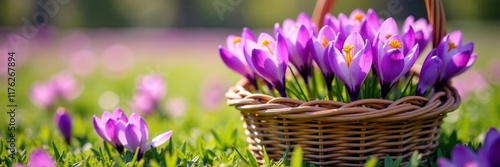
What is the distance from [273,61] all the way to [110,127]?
540 millimetres

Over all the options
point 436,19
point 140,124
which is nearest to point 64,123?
point 140,124

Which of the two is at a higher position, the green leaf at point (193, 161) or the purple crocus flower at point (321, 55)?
the purple crocus flower at point (321, 55)

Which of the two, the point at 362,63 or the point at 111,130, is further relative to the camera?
the point at 111,130

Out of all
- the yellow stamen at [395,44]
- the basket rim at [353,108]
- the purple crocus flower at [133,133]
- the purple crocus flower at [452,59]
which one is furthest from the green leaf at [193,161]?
the purple crocus flower at [452,59]

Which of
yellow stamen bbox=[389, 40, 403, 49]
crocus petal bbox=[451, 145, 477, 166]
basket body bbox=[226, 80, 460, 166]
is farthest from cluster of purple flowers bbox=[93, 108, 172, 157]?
crocus petal bbox=[451, 145, 477, 166]

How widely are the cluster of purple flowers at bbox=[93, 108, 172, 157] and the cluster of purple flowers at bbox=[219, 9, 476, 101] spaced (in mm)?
359

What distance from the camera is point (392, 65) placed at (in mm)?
1649

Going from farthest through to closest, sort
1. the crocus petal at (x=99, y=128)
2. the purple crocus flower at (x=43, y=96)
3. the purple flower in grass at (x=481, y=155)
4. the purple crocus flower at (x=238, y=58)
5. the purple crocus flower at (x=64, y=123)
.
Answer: the purple crocus flower at (x=43, y=96)
the purple crocus flower at (x=64, y=123)
the purple crocus flower at (x=238, y=58)
the crocus petal at (x=99, y=128)
the purple flower in grass at (x=481, y=155)

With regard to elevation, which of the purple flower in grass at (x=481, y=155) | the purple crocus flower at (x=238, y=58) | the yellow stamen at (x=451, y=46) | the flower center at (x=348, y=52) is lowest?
the purple flower in grass at (x=481, y=155)

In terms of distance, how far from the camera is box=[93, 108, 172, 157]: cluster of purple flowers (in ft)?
5.79

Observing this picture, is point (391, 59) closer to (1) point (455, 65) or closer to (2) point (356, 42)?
(2) point (356, 42)

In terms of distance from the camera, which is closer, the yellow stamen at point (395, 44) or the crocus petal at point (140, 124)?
the yellow stamen at point (395, 44)

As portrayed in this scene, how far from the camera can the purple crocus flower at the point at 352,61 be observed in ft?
5.39

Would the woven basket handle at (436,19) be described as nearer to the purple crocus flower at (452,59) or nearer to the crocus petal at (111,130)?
the purple crocus flower at (452,59)
